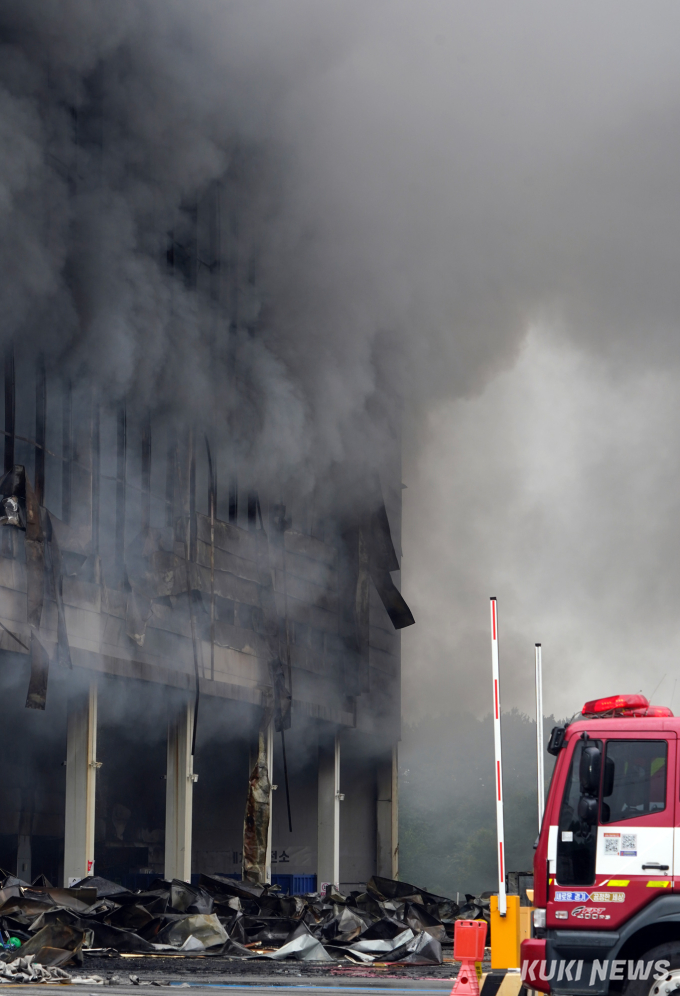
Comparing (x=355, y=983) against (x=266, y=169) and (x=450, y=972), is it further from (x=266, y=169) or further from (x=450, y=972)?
(x=266, y=169)

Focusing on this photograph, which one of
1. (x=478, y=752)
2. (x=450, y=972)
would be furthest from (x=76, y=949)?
(x=478, y=752)

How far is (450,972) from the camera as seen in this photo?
1100cm

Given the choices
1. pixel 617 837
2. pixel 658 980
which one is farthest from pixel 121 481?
pixel 658 980

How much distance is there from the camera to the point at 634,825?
6203 millimetres

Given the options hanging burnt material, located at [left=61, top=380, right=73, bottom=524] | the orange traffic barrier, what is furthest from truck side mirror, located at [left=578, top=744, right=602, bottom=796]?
hanging burnt material, located at [left=61, top=380, right=73, bottom=524]

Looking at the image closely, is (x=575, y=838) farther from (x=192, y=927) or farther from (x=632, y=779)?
(x=192, y=927)

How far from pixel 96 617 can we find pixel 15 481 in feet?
8.62

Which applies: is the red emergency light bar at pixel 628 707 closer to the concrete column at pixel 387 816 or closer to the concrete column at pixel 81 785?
the concrete column at pixel 81 785

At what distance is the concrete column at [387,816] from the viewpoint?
28016 mm

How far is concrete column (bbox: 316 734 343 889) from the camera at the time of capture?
81.8 ft

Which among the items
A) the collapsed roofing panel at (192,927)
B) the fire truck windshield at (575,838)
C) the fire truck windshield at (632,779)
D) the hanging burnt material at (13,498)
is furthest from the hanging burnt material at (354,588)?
the fire truck windshield at (632,779)

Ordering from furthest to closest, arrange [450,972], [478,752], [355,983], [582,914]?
1. [478,752]
2. [450,972]
3. [355,983]
4. [582,914]

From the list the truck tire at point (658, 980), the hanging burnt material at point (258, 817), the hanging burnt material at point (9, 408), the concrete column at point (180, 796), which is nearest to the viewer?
the truck tire at point (658, 980)

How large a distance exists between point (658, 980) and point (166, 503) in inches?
542
